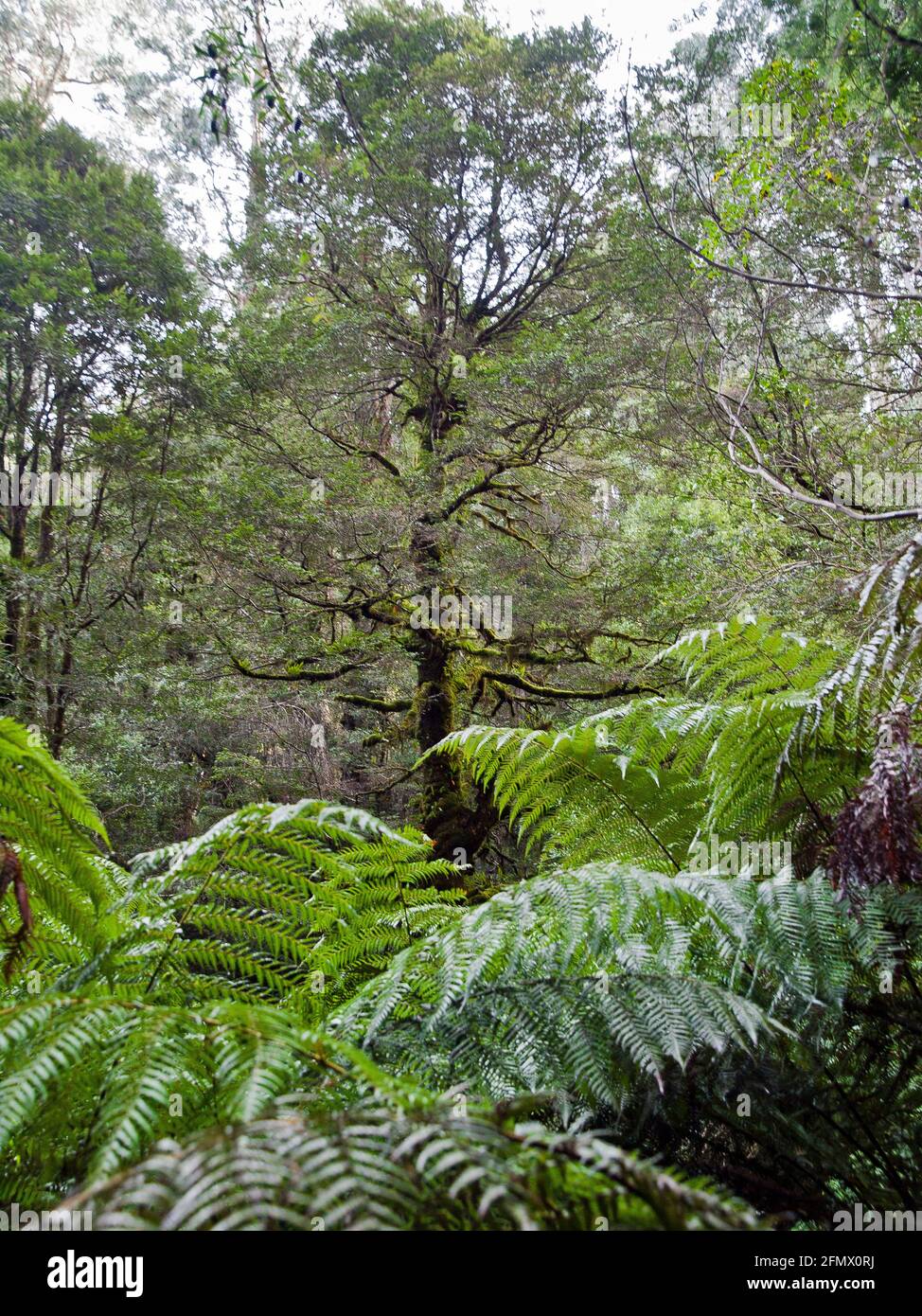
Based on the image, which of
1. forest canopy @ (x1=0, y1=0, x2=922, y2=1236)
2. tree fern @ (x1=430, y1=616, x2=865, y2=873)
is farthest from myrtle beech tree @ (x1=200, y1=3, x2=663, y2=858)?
tree fern @ (x1=430, y1=616, x2=865, y2=873)

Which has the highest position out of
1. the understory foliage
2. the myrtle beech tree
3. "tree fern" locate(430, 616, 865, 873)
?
the myrtle beech tree

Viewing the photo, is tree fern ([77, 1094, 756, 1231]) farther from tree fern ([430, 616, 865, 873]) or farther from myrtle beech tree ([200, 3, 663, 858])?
myrtle beech tree ([200, 3, 663, 858])

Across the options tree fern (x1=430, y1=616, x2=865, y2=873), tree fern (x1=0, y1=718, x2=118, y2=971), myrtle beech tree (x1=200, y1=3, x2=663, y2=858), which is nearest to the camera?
tree fern (x1=0, y1=718, x2=118, y2=971)

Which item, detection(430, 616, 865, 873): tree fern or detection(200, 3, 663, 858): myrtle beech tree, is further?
detection(200, 3, 663, 858): myrtle beech tree

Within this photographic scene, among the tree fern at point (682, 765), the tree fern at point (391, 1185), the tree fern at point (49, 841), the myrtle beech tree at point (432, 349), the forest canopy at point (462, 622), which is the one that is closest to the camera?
the tree fern at point (391, 1185)

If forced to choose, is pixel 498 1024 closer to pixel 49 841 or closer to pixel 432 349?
pixel 49 841

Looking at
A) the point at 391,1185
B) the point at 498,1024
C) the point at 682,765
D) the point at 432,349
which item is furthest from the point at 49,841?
the point at 432,349

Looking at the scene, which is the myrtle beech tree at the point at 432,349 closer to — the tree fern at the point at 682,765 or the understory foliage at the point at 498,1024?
the tree fern at the point at 682,765

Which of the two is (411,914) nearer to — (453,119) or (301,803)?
(301,803)

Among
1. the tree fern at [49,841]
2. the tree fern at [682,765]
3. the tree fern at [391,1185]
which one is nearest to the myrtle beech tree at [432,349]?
A: the tree fern at [682,765]

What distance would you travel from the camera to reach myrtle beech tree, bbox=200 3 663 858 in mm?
6801

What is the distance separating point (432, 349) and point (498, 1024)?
7086mm

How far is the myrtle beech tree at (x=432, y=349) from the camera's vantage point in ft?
22.3

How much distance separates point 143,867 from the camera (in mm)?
1637
